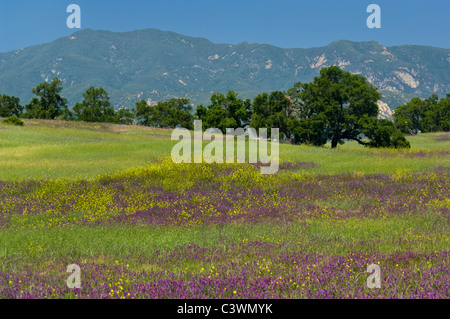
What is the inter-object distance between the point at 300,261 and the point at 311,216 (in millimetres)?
6653

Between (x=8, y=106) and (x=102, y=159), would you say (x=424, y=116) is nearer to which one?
(x=102, y=159)

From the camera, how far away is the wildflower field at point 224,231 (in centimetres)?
577

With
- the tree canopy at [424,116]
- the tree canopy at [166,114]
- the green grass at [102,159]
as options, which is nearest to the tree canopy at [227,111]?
the tree canopy at [166,114]

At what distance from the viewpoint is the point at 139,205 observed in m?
16.5

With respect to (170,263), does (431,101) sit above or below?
above

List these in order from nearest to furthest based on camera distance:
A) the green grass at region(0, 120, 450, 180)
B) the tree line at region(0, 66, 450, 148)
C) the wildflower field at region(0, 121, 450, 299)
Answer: the wildflower field at region(0, 121, 450, 299) → the green grass at region(0, 120, 450, 180) → the tree line at region(0, 66, 450, 148)

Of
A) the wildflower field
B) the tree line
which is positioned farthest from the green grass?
the tree line

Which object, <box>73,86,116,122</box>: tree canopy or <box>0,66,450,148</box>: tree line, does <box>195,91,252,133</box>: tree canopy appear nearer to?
<box>0,66,450,148</box>: tree line

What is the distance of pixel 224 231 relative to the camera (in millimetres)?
11359

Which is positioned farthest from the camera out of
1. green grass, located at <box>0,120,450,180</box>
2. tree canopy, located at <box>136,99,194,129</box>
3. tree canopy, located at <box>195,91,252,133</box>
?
tree canopy, located at <box>136,99,194,129</box>

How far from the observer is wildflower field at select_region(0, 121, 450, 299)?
5773mm
